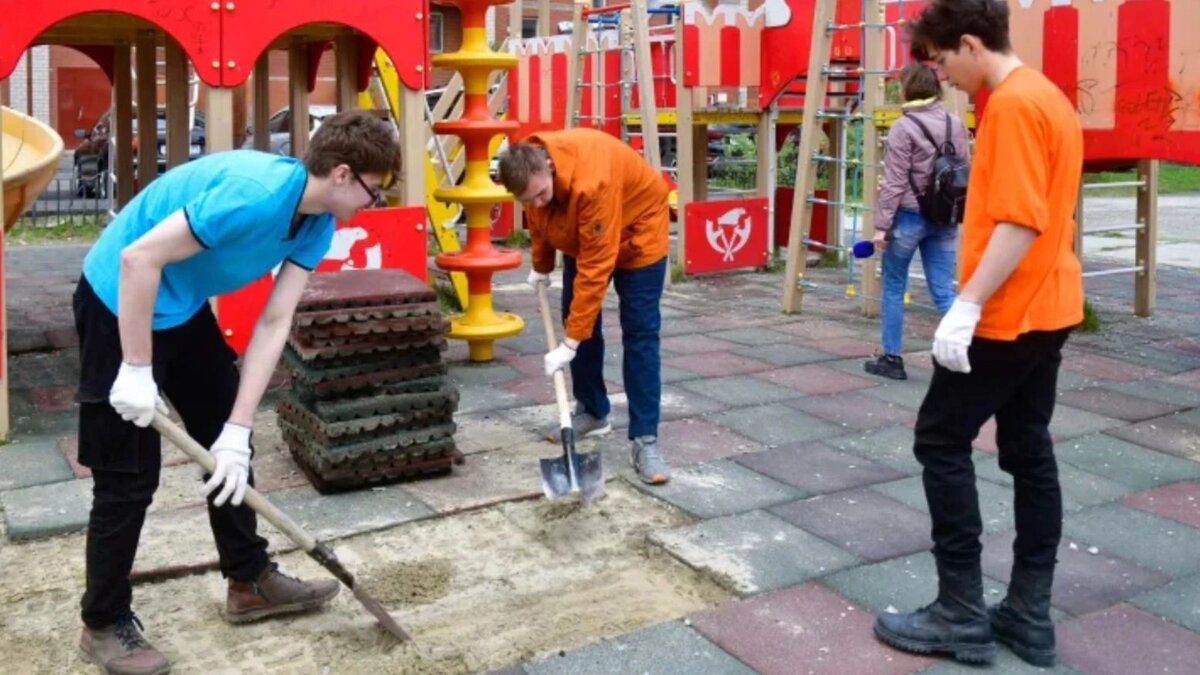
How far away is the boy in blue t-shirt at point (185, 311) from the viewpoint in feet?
10.0

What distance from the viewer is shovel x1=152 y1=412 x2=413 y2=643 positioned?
3.20 meters

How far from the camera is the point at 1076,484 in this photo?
16.7 ft

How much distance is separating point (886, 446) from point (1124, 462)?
3.22 feet

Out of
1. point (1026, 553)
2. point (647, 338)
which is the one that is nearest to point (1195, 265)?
point (647, 338)

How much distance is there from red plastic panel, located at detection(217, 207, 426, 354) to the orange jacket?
174cm

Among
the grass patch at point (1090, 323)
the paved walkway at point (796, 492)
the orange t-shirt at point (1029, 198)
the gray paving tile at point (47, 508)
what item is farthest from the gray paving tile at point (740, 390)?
the orange t-shirt at point (1029, 198)

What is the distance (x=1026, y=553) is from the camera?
3496mm

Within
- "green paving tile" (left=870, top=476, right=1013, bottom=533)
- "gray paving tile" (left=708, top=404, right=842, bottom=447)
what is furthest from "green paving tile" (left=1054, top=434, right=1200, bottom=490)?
"gray paving tile" (left=708, top=404, right=842, bottom=447)

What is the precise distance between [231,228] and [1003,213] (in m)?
1.85

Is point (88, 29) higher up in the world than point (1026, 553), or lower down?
higher up

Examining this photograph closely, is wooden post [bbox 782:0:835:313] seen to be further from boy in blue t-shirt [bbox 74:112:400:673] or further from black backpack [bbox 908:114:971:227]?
boy in blue t-shirt [bbox 74:112:400:673]

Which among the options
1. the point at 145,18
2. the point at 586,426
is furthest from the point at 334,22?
the point at 586,426

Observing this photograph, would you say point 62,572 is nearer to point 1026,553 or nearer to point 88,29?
point 1026,553

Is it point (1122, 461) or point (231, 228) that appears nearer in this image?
point (231, 228)
